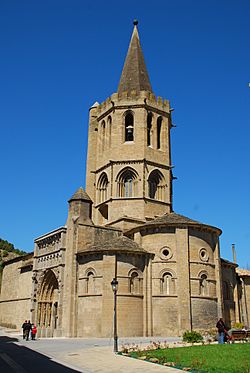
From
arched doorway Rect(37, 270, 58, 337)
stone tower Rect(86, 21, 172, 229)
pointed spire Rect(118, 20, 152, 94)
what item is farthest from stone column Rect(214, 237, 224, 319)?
pointed spire Rect(118, 20, 152, 94)

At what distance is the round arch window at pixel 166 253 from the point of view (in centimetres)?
2773

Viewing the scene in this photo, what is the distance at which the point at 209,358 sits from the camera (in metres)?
12.7

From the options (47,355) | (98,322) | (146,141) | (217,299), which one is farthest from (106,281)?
(146,141)

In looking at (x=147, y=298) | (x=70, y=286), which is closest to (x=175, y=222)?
(x=147, y=298)

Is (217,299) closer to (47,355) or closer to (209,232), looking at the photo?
(209,232)

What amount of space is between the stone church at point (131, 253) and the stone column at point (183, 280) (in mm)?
70

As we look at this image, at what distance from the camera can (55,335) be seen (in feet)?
87.6

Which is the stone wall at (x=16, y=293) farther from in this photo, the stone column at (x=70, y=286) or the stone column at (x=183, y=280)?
the stone column at (x=183, y=280)

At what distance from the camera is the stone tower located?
34000mm

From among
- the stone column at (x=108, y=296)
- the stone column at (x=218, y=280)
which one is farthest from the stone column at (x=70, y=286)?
the stone column at (x=218, y=280)

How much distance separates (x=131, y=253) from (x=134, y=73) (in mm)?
20500

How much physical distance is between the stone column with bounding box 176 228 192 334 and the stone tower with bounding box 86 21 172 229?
576cm

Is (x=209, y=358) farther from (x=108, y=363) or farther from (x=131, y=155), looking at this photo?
(x=131, y=155)

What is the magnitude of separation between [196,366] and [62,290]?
18260 millimetres
